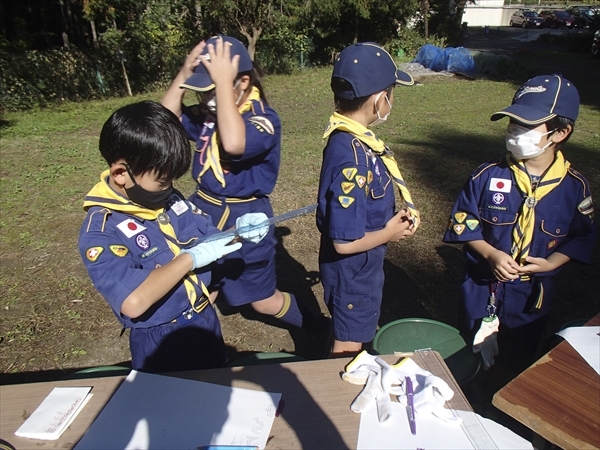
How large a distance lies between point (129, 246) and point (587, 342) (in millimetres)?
1472

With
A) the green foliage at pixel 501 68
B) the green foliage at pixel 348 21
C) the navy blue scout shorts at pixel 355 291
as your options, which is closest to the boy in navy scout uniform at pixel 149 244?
the navy blue scout shorts at pixel 355 291

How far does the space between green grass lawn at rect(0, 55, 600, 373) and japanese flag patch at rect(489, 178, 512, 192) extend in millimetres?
1193

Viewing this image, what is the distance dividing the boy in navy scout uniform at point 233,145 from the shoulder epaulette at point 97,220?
62 centimetres

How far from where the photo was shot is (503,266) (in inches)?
80.7

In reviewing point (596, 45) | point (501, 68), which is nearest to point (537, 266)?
point (501, 68)

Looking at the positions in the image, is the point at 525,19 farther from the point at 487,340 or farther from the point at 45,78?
the point at 487,340

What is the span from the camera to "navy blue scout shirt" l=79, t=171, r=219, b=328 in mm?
1434

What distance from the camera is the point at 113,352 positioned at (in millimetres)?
2834

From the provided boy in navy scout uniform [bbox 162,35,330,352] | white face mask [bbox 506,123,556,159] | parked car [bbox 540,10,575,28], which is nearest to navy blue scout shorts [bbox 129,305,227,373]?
boy in navy scout uniform [bbox 162,35,330,352]

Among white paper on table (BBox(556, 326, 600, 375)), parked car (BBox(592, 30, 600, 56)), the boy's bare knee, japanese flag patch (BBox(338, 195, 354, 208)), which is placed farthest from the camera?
parked car (BBox(592, 30, 600, 56))

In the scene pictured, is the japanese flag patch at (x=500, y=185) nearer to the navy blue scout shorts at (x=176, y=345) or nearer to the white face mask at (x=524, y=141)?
the white face mask at (x=524, y=141)

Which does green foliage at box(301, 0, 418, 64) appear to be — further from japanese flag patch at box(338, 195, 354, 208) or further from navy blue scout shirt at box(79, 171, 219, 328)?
navy blue scout shirt at box(79, 171, 219, 328)

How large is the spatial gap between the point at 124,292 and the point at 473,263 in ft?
5.30

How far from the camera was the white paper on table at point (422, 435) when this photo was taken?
120 cm
